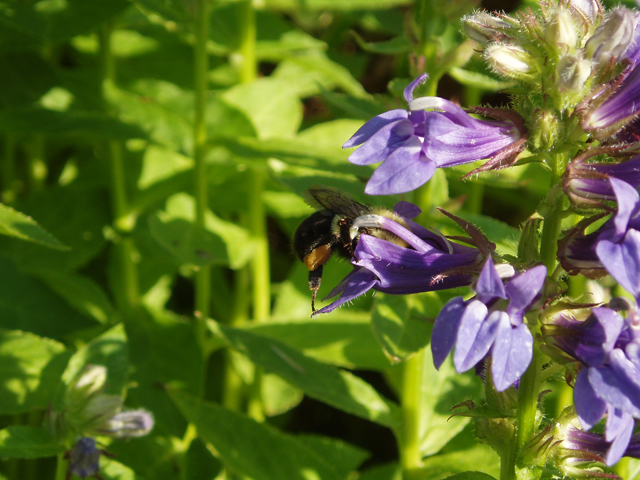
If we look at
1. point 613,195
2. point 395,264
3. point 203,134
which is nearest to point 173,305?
point 203,134

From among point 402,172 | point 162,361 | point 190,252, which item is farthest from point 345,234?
point 162,361

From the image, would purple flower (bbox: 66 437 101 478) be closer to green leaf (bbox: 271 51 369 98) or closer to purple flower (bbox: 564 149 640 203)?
purple flower (bbox: 564 149 640 203)

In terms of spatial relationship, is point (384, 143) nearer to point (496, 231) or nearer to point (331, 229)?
point (331, 229)

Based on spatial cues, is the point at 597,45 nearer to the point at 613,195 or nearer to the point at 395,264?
the point at 613,195

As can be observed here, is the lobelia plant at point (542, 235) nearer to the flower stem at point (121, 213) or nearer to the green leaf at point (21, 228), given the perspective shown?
the green leaf at point (21, 228)

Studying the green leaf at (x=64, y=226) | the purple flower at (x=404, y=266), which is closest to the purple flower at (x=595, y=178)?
the purple flower at (x=404, y=266)
